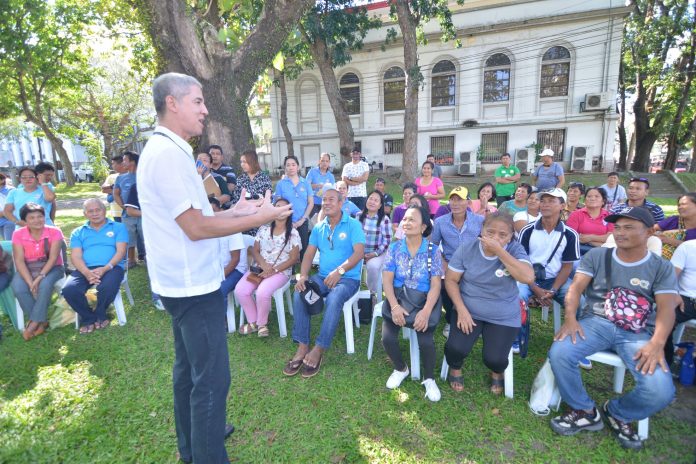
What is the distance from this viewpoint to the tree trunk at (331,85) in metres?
13.6

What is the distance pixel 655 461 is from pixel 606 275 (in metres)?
1.18

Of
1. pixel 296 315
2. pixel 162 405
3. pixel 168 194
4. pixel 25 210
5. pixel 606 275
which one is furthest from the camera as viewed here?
pixel 25 210

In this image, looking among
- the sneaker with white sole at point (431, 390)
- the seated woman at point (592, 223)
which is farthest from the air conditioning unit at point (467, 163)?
the sneaker with white sole at point (431, 390)

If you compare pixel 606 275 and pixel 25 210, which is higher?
pixel 25 210

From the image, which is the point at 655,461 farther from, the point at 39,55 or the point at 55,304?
the point at 39,55

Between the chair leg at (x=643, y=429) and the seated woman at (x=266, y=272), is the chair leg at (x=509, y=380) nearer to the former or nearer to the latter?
the chair leg at (x=643, y=429)

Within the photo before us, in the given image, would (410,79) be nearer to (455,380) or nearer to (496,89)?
(496,89)

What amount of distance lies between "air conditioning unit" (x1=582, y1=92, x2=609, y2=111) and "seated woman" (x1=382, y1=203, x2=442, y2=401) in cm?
1687

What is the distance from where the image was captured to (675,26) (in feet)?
49.9

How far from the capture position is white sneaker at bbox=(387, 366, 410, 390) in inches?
119

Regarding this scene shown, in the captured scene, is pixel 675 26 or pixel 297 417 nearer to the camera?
pixel 297 417

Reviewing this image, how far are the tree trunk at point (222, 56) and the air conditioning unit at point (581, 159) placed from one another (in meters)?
14.9

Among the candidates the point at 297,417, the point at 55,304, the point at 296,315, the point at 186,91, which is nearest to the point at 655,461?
the point at 297,417

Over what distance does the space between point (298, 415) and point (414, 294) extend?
1.32m
